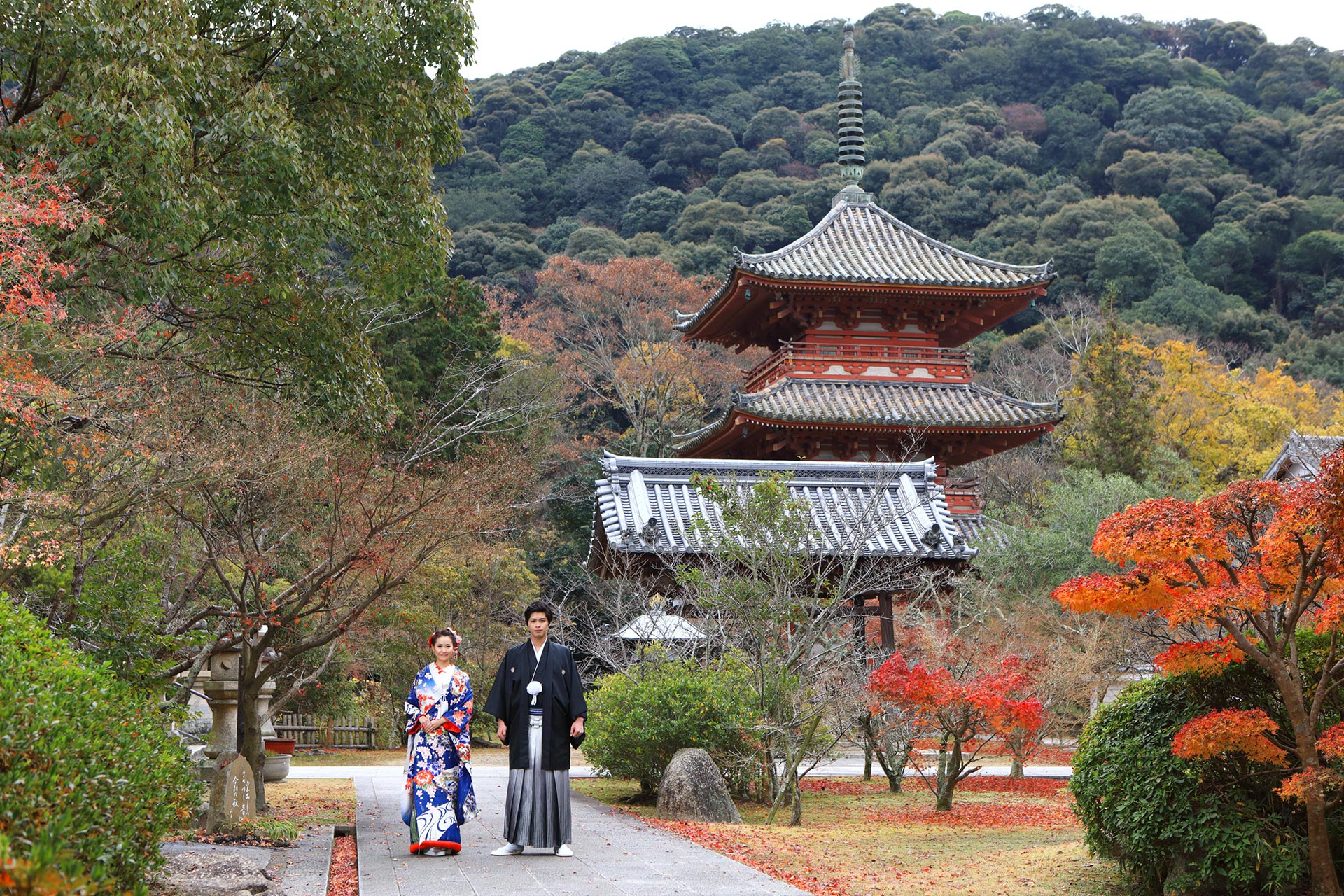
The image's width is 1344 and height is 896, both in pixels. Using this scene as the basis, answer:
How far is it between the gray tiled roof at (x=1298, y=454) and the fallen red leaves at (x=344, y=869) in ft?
64.0

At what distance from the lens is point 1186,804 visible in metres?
5.85

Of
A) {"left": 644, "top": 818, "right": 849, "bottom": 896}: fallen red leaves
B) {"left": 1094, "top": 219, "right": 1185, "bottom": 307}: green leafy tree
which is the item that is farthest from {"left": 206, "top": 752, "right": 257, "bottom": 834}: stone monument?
{"left": 1094, "top": 219, "right": 1185, "bottom": 307}: green leafy tree

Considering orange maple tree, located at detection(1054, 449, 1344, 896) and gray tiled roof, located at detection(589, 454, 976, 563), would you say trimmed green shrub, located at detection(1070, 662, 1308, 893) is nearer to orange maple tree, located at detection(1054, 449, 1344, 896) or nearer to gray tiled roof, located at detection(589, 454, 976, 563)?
orange maple tree, located at detection(1054, 449, 1344, 896)

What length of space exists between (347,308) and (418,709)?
3.45 m

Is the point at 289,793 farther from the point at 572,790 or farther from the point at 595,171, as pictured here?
the point at 595,171

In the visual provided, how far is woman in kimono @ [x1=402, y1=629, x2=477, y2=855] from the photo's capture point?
703 cm

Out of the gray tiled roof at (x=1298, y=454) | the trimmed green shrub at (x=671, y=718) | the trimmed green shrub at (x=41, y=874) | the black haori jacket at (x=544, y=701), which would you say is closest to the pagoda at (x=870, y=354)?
the trimmed green shrub at (x=671, y=718)

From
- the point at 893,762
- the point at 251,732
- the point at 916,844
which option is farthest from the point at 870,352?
the point at 251,732

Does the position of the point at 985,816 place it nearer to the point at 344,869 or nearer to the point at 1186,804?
the point at 1186,804

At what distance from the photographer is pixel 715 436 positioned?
2080 centimetres

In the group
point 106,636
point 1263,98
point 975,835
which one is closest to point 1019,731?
point 975,835

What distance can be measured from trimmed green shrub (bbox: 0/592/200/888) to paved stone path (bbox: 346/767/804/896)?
149 centimetres

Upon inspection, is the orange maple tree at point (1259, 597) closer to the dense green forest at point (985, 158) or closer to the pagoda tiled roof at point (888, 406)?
the pagoda tiled roof at point (888, 406)

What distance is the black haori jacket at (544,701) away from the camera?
23.8 feet
